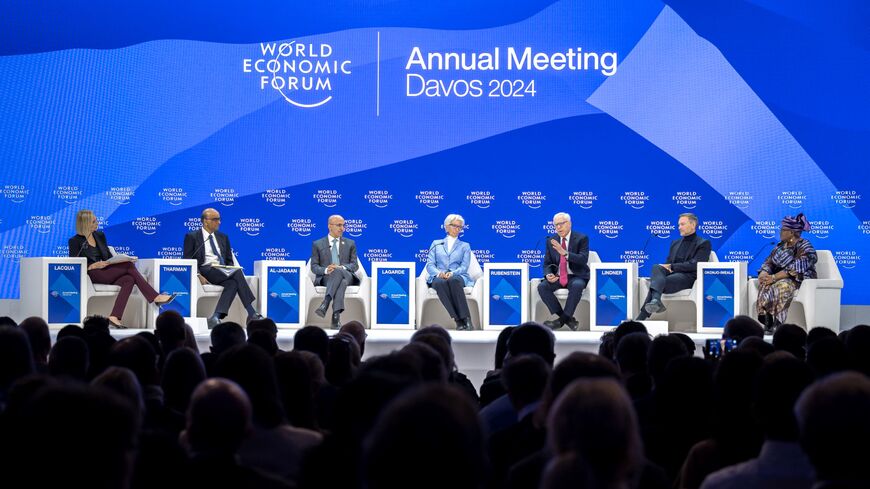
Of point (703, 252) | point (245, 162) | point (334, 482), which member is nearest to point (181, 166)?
point (245, 162)

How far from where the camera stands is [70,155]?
11281mm

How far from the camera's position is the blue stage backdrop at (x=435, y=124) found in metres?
10.7

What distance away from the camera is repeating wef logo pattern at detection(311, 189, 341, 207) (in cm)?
1101

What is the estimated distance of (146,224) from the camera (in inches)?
438

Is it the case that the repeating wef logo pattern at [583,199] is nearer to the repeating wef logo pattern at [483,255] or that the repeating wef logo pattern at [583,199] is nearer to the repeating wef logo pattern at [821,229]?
the repeating wef logo pattern at [483,255]

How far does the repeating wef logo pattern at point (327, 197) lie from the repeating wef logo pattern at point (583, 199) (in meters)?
2.40

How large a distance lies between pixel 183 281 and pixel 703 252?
470 cm

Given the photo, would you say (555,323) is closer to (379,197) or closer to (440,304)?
(440,304)

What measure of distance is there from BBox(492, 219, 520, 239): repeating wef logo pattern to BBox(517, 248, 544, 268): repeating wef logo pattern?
207mm

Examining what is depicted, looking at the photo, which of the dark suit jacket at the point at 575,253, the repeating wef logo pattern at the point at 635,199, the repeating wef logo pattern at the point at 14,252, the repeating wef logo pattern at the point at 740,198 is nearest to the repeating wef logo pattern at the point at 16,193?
the repeating wef logo pattern at the point at 14,252

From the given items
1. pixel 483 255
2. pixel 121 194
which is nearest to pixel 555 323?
pixel 483 255

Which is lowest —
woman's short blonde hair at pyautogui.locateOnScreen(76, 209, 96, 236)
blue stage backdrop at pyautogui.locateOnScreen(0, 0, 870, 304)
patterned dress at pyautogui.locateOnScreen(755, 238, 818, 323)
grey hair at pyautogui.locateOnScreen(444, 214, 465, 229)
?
patterned dress at pyautogui.locateOnScreen(755, 238, 818, 323)

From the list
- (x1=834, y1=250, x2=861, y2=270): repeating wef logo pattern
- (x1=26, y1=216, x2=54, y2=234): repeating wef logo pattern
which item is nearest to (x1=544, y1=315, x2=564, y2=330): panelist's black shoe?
(x1=834, y1=250, x2=861, y2=270): repeating wef logo pattern

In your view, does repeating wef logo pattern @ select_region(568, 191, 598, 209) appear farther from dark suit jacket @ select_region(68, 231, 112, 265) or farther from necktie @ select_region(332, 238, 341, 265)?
dark suit jacket @ select_region(68, 231, 112, 265)
